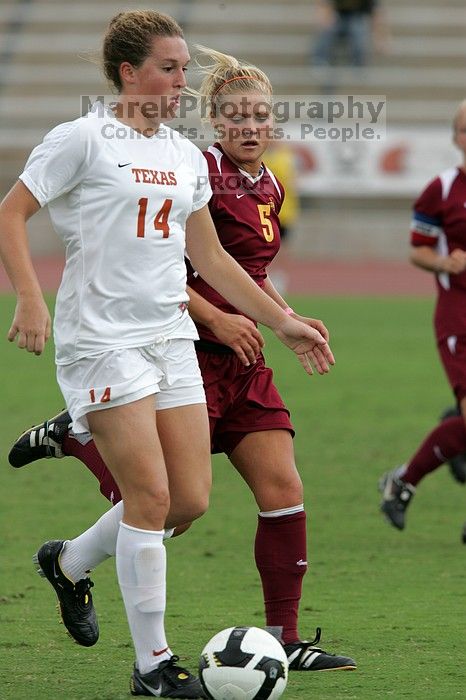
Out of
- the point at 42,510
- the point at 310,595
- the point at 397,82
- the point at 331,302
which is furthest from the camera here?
the point at 397,82

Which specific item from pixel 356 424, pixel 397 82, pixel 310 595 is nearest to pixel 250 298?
pixel 310 595

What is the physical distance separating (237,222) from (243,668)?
1627 mm

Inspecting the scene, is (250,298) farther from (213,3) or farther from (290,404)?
(213,3)

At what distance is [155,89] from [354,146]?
66.9ft

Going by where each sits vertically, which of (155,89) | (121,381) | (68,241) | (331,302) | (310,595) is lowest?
(331,302)

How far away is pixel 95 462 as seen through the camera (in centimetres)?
482

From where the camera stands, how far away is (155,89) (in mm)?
4074

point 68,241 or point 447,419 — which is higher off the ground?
point 68,241

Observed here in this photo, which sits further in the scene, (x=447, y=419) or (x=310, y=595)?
(x=447, y=419)

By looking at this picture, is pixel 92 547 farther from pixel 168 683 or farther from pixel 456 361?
pixel 456 361

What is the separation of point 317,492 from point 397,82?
19.7 meters

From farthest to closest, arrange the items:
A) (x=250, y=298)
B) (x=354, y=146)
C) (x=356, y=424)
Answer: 1. (x=354, y=146)
2. (x=356, y=424)
3. (x=250, y=298)

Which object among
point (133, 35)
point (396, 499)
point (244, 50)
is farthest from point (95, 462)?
point (244, 50)

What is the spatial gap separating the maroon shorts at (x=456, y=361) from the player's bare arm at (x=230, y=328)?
7.98ft
